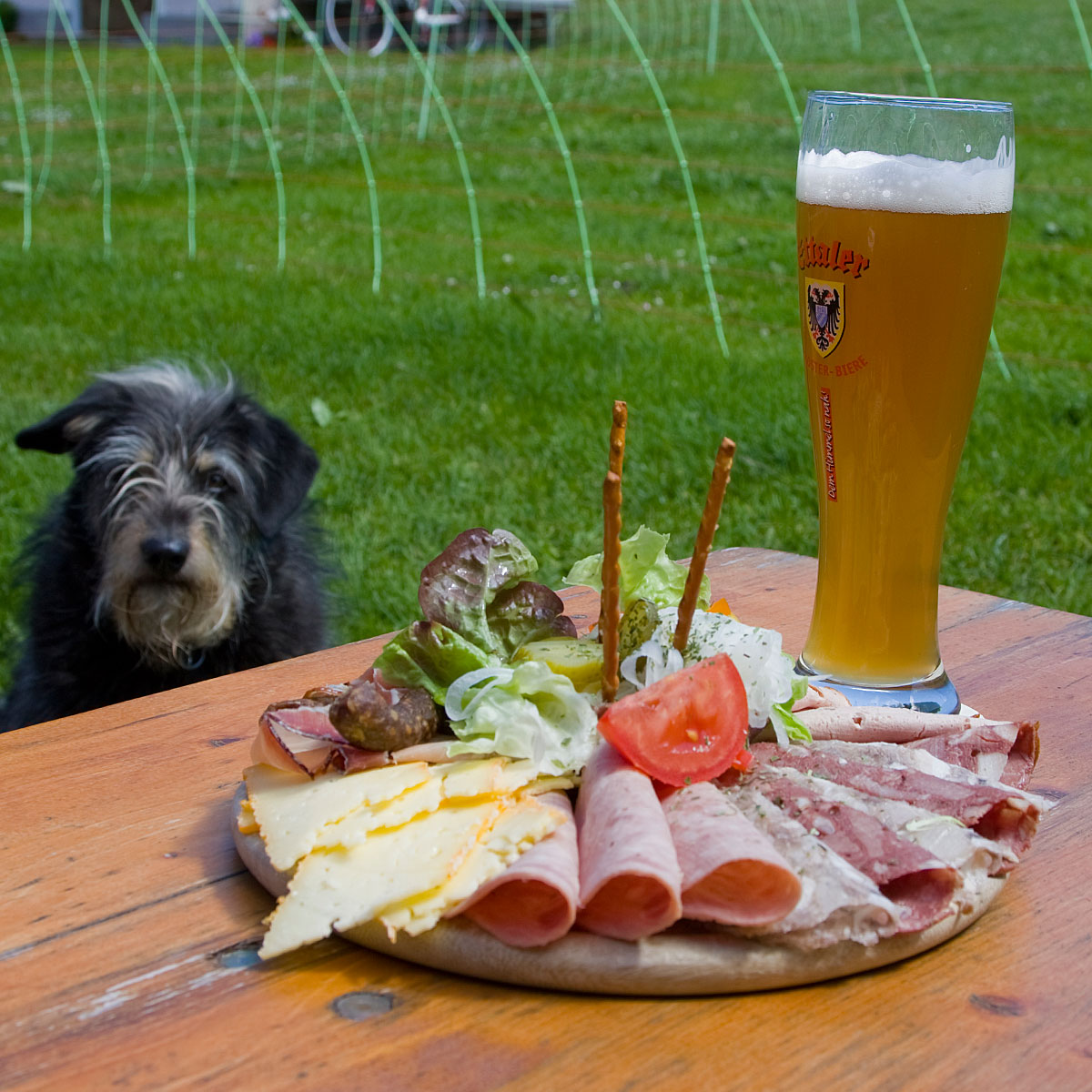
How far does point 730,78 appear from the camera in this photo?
44.4ft

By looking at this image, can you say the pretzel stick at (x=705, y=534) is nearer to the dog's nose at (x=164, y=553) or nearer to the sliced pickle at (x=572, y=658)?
the sliced pickle at (x=572, y=658)

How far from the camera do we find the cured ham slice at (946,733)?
135 cm

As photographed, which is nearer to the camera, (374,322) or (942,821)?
(942,821)

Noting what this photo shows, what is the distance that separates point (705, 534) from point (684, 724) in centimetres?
17

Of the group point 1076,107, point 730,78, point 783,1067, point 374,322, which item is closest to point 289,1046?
point 783,1067

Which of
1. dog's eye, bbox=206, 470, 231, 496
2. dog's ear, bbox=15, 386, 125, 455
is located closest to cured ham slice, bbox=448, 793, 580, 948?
dog's eye, bbox=206, 470, 231, 496

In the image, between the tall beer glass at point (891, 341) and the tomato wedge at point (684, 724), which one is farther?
the tall beer glass at point (891, 341)

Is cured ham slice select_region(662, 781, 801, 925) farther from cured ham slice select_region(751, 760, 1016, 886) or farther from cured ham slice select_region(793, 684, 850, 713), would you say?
cured ham slice select_region(793, 684, 850, 713)

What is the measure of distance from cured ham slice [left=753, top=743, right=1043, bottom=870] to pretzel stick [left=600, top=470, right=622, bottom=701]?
16cm

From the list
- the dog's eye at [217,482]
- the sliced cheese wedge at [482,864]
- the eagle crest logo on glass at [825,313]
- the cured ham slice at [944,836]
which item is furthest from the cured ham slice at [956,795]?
the dog's eye at [217,482]

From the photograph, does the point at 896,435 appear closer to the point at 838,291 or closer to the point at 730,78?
the point at 838,291

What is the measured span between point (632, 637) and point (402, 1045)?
1.56 ft

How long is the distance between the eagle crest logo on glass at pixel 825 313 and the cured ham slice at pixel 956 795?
0.48 meters

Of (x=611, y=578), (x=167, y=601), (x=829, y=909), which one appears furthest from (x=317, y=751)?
(x=167, y=601)
